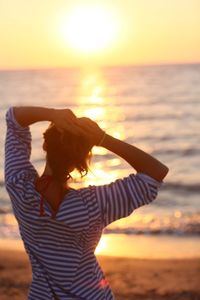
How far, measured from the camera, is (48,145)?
2.37 meters

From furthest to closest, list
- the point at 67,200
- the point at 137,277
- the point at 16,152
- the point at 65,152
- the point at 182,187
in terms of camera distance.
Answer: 1. the point at 182,187
2. the point at 137,277
3. the point at 16,152
4. the point at 67,200
5. the point at 65,152

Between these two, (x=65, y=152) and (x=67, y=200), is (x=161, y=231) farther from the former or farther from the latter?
(x=65, y=152)

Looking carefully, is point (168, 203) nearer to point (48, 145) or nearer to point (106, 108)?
point (48, 145)

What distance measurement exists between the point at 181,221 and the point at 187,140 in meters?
17.8

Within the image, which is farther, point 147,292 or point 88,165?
point 147,292

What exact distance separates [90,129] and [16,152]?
0.43 m

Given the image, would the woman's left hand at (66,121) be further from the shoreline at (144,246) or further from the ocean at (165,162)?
the shoreline at (144,246)

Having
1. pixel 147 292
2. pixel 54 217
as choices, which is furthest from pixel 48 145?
pixel 147 292

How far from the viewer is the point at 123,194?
7.93 ft

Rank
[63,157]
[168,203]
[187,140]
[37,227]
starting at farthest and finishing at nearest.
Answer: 1. [187,140]
2. [168,203]
3. [37,227]
4. [63,157]

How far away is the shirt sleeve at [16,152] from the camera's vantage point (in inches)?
102

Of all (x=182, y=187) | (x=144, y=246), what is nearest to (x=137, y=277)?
(x=144, y=246)

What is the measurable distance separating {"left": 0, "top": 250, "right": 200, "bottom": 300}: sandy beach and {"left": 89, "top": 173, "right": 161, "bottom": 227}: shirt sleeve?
5399mm

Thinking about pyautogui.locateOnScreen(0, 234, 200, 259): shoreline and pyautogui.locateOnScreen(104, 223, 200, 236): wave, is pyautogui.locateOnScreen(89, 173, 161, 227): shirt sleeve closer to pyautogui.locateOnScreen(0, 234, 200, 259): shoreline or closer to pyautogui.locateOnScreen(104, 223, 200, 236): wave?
pyautogui.locateOnScreen(0, 234, 200, 259): shoreline
